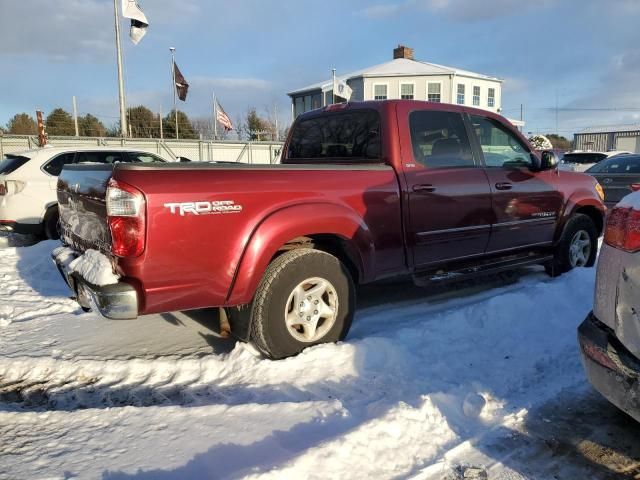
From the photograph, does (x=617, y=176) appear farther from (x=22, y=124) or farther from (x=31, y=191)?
(x=22, y=124)

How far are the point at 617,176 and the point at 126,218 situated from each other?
10695mm

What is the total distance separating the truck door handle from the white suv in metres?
5.61

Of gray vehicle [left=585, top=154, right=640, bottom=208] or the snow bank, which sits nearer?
the snow bank

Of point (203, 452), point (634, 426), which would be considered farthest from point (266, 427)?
point (634, 426)

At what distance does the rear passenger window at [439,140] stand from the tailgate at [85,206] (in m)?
2.54

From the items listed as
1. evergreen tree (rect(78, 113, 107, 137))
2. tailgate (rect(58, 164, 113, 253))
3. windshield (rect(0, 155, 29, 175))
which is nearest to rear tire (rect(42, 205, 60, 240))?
windshield (rect(0, 155, 29, 175))

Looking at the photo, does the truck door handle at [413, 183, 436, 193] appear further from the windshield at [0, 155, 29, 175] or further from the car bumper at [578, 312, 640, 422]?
the windshield at [0, 155, 29, 175]

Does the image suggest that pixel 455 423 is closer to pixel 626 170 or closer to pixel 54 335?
pixel 54 335

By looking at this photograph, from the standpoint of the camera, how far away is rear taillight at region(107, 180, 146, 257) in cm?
306

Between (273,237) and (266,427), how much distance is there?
1255 millimetres

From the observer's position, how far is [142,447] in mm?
2631

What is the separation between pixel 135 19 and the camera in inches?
716

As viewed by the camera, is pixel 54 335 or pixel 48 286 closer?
pixel 54 335

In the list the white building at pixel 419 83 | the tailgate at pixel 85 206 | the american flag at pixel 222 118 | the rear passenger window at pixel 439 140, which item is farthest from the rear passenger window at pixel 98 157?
the white building at pixel 419 83
